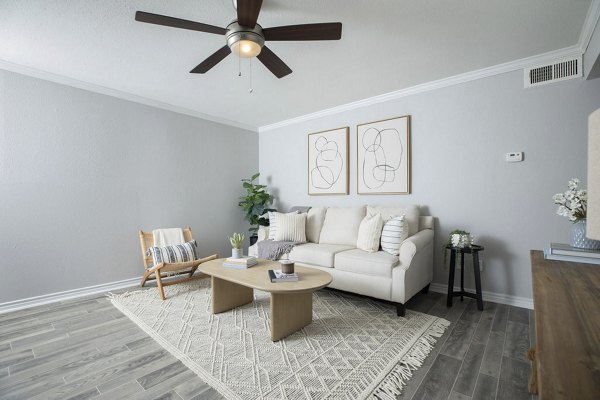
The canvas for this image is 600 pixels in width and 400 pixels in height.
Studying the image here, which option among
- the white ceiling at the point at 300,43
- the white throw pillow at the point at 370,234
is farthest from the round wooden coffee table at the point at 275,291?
the white ceiling at the point at 300,43

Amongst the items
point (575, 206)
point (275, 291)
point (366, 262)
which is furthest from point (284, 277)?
point (575, 206)

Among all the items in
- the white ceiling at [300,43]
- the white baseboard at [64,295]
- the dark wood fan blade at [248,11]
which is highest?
the white ceiling at [300,43]

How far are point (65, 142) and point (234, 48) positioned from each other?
2501 millimetres

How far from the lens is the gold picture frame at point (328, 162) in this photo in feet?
13.2

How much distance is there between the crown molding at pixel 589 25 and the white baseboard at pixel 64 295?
16.9 feet

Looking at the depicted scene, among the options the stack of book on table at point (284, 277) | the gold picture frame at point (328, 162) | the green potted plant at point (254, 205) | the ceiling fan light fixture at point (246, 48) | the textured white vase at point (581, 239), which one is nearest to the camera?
the textured white vase at point (581, 239)

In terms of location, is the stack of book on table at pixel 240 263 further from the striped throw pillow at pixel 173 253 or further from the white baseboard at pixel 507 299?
the white baseboard at pixel 507 299

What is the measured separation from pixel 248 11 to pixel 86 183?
113 inches

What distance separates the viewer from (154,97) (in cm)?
371

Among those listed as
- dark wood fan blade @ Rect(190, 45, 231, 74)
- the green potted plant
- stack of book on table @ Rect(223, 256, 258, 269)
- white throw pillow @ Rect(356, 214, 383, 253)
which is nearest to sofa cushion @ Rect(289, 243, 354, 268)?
white throw pillow @ Rect(356, 214, 383, 253)

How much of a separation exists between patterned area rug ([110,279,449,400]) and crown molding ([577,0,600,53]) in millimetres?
2599

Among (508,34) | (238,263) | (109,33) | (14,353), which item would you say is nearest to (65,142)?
(109,33)

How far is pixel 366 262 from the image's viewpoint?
2.69 metres

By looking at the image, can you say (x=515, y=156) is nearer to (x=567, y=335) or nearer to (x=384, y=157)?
(x=384, y=157)
